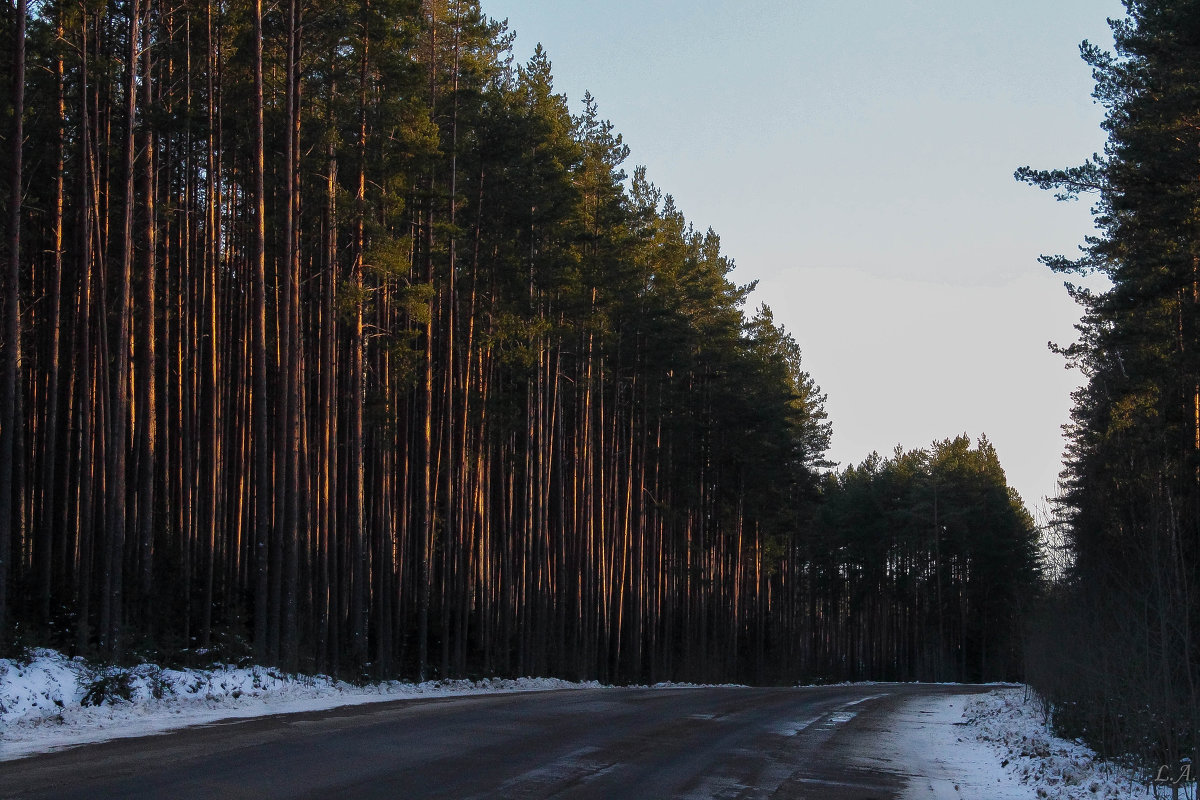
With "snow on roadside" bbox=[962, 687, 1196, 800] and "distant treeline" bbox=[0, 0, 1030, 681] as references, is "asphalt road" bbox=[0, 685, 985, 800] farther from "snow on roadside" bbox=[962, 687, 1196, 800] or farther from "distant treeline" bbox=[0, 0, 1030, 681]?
"distant treeline" bbox=[0, 0, 1030, 681]

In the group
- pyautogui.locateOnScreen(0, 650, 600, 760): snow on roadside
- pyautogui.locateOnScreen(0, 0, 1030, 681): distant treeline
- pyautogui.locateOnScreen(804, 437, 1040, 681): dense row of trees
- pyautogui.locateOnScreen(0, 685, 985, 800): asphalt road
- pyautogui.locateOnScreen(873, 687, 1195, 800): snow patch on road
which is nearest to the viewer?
pyautogui.locateOnScreen(0, 685, 985, 800): asphalt road

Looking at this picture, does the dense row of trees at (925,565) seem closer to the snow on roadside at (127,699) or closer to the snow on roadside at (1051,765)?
the snow on roadside at (1051,765)

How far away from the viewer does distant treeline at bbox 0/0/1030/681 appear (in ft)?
71.0

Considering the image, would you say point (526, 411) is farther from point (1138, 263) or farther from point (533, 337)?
point (1138, 263)

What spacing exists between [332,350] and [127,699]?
1164 cm

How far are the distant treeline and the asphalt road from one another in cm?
638

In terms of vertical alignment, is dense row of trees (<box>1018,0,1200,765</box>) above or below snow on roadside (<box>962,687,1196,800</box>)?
above

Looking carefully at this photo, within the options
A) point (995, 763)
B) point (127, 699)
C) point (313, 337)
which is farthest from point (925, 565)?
point (127, 699)

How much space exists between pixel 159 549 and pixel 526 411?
16.6 m

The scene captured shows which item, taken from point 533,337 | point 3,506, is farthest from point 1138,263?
point 3,506

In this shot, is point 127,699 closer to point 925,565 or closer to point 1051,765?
point 1051,765

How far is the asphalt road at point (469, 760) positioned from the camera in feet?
29.2

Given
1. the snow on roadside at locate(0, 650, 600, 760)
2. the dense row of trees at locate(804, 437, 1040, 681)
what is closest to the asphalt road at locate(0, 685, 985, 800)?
the snow on roadside at locate(0, 650, 600, 760)

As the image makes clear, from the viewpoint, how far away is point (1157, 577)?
11203mm
